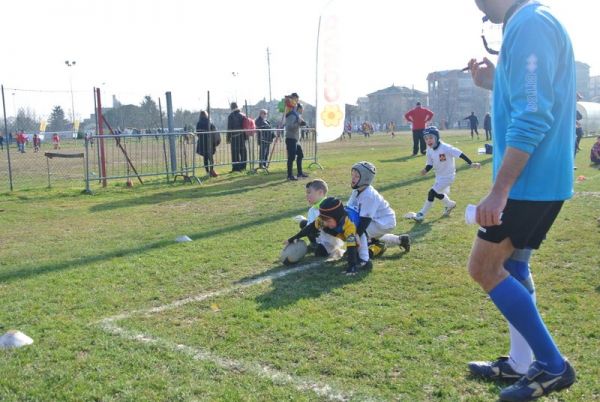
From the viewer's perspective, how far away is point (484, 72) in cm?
348

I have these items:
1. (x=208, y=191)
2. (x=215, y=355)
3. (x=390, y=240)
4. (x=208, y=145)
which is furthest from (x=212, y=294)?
(x=208, y=145)

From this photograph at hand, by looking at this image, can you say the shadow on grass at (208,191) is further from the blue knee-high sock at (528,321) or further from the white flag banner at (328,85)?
the blue knee-high sock at (528,321)

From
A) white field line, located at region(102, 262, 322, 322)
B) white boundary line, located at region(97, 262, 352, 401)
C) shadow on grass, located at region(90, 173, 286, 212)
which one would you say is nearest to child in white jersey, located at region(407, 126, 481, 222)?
white field line, located at region(102, 262, 322, 322)

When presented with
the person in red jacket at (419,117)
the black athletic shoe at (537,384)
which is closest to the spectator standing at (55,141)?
the person in red jacket at (419,117)

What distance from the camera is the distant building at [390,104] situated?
4786 inches

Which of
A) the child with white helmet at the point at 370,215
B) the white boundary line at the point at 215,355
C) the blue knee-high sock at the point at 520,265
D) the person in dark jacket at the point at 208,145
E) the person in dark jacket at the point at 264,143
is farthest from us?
the person in dark jacket at the point at 264,143

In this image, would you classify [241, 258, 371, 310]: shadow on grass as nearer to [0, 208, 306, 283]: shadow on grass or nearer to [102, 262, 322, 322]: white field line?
[102, 262, 322, 322]: white field line

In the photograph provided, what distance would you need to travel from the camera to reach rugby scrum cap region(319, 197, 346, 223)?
6031mm

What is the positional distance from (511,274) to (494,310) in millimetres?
1463

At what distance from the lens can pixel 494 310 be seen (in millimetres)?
4582

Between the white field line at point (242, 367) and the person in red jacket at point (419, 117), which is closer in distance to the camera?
the white field line at point (242, 367)

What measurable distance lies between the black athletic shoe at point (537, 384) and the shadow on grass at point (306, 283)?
7.19 ft

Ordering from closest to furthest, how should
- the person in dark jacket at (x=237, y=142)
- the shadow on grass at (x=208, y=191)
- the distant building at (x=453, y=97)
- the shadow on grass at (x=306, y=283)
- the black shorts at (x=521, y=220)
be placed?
the black shorts at (x=521, y=220) < the shadow on grass at (x=306, y=283) < the shadow on grass at (x=208, y=191) < the person in dark jacket at (x=237, y=142) < the distant building at (x=453, y=97)

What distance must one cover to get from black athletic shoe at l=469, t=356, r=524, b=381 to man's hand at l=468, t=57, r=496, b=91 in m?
1.58
